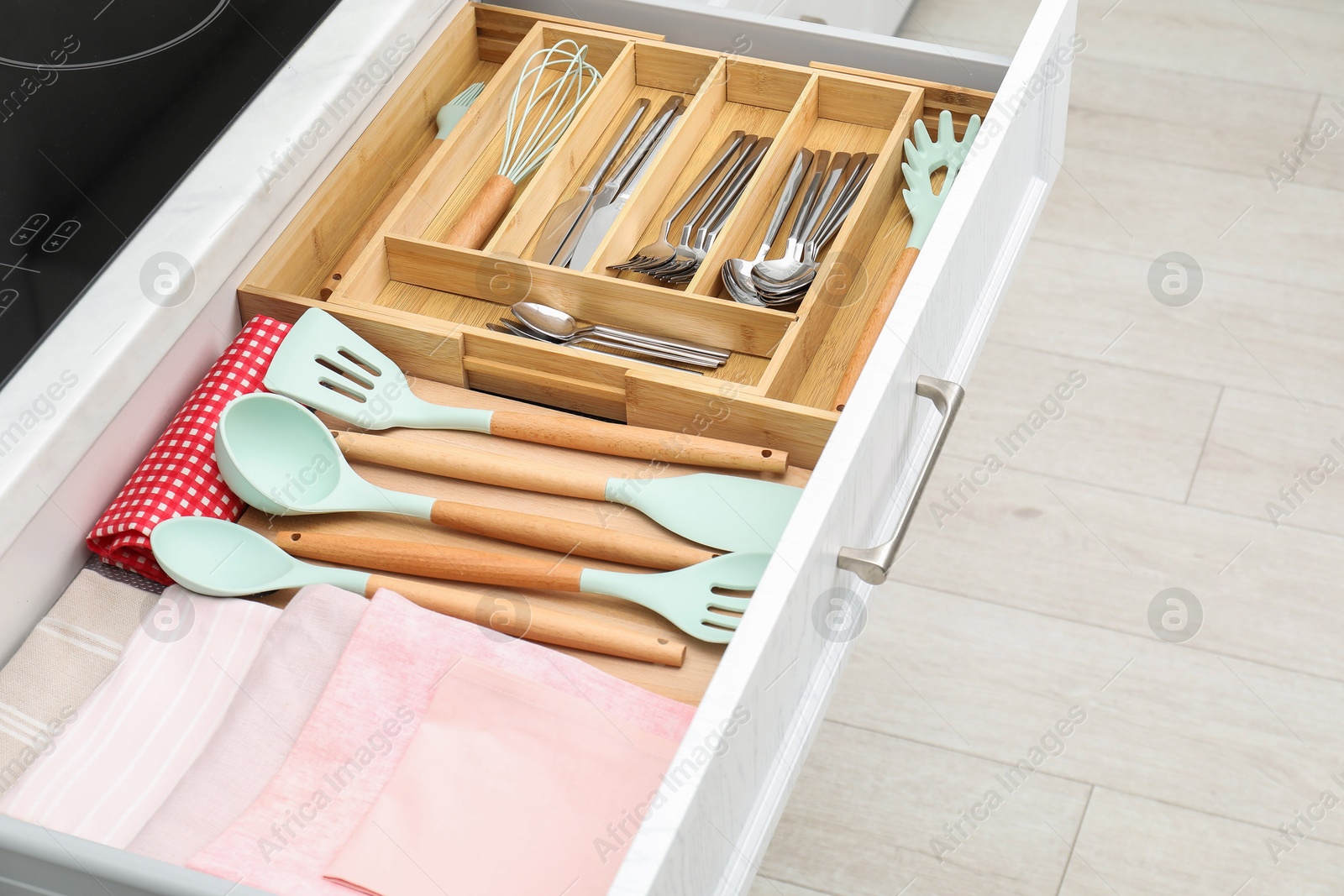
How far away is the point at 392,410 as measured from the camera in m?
0.96

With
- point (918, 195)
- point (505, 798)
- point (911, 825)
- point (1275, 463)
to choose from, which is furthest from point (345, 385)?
point (1275, 463)

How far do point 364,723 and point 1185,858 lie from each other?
1.00 meters

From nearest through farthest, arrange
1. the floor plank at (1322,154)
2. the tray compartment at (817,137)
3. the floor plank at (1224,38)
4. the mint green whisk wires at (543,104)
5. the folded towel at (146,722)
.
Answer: the folded towel at (146,722) → the tray compartment at (817,137) → the mint green whisk wires at (543,104) → the floor plank at (1322,154) → the floor plank at (1224,38)

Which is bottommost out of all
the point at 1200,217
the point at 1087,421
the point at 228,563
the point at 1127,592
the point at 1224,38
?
the point at 228,563

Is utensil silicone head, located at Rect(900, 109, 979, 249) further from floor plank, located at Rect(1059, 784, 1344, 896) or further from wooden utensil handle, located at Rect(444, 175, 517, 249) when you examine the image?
floor plank, located at Rect(1059, 784, 1344, 896)

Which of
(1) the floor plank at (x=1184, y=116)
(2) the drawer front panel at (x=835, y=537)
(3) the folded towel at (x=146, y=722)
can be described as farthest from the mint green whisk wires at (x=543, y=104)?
(1) the floor plank at (x=1184, y=116)

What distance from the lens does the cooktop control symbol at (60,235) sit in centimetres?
91

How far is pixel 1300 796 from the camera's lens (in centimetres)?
140

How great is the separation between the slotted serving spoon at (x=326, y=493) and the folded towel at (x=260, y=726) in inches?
3.5

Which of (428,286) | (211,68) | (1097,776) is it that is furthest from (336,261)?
(1097,776)

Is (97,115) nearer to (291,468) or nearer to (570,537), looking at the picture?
(291,468)

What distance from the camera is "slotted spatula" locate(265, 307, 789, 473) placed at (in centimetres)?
92

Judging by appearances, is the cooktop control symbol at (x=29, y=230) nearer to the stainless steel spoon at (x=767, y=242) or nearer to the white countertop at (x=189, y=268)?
the white countertop at (x=189, y=268)

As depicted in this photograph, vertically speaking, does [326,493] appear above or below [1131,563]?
below
